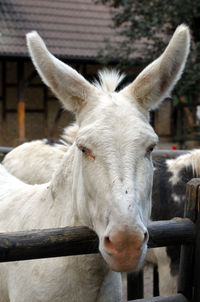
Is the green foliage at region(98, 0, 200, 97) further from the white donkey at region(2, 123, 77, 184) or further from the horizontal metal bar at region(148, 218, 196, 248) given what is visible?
the horizontal metal bar at region(148, 218, 196, 248)

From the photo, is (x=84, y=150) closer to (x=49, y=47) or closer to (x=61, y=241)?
(x=61, y=241)

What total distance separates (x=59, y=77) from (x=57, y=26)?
1240 centimetres

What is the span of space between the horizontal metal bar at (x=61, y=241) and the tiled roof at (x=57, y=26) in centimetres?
1073

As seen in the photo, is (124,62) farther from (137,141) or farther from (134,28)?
(137,141)

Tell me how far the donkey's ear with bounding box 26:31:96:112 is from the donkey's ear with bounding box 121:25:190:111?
226mm

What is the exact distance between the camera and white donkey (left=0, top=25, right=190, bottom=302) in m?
1.55

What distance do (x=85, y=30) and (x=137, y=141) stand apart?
A: 42.2ft

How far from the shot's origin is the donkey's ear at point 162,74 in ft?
6.23

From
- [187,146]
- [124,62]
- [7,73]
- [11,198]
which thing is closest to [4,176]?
[11,198]

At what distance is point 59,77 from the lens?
6.29 feet

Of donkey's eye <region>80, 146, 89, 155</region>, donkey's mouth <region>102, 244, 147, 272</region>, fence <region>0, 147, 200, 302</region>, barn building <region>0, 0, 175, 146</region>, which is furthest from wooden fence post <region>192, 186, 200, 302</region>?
barn building <region>0, 0, 175, 146</region>

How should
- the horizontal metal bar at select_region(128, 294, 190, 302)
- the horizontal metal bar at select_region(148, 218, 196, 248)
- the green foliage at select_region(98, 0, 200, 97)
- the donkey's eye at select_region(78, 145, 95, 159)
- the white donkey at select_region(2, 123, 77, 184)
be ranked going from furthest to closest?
the green foliage at select_region(98, 0, 200, 97), the white donkey at select_region(2, 123, 77, 184), the horizontal metal bar at select_region(128, 294, 190, 302), the horizontal metal bar at select_region(148, 218, 196, 248), the donkey's eye at select_region(78, 145, 95, 159)

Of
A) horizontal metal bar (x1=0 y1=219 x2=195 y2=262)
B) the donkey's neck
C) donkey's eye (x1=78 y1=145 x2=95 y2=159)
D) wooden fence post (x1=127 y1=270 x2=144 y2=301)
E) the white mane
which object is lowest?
wooden fence post (x1=127 y1=270 x2=144 y2=301)

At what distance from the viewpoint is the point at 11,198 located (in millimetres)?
2496
